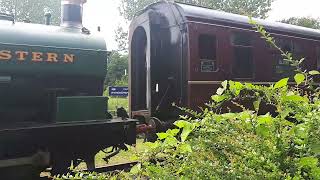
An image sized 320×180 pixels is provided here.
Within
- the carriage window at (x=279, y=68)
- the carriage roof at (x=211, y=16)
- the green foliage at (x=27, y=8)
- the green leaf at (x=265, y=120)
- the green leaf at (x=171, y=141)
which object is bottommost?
the green leaf at (x=171, y=141)

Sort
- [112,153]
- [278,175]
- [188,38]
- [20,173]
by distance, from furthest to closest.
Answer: [188,38] < [112,153] < [20,173] < [278,175]

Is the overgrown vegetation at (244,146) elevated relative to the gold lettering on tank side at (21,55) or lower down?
lower down

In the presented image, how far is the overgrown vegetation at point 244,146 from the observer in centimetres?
121

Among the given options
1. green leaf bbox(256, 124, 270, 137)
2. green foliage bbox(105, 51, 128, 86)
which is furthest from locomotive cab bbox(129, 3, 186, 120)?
green foliage bbox(105, 51, 128, 86)

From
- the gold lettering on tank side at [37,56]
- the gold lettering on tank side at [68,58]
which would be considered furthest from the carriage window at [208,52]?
the gold lettering on tank side at [37,56]

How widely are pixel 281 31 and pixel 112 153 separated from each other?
4.78 meters

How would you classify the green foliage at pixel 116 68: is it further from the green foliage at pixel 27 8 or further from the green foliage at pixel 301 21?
the green foliage at pixel 301 21

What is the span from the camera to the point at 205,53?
689 centimetres

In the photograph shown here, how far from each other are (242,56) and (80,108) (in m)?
3.79

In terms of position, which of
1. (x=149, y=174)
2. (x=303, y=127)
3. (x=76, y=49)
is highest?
(x=76, y=49)

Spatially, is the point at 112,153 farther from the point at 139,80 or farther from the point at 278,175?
the point at 278,175

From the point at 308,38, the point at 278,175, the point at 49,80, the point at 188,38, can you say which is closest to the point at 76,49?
the point at 49,80

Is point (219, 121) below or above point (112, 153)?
above

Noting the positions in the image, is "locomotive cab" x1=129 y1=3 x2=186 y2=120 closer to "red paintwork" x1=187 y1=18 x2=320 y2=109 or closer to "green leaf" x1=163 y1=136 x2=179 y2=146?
"red paintwork" x1=187 y1=18 x2=320 y2=109
